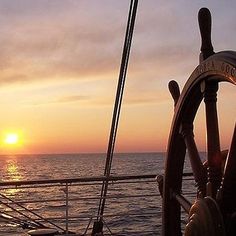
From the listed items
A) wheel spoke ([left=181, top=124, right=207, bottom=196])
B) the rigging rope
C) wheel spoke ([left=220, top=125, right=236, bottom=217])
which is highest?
the rigging rope

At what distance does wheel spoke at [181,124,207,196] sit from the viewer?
6.95 feet

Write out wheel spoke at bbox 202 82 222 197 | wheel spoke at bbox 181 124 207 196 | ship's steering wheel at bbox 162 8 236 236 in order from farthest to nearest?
wheel spoke at bbox 181 124 207 196
wheel spoke at bbox 202 82 222 197
ship's steering wheel at bbox 162 8 236 236

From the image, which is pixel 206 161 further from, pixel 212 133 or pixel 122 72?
pixel 122 72

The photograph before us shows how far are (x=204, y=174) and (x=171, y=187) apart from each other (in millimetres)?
303

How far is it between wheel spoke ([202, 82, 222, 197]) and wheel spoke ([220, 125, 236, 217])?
12 centimetres

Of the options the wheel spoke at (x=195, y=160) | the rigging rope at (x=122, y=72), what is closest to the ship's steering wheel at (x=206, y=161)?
the wheel spoke at (x=195, y=160)

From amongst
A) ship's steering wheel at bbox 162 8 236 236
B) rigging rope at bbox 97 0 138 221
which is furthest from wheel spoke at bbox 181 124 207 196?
rigging rope at bbox 97 0 138 221

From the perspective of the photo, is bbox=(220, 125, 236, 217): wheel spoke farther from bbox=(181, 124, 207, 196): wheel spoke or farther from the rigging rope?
the rigging rope

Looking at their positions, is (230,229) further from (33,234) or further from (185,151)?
(33,234)

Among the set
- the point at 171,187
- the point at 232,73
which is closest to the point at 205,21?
the point at 232,73

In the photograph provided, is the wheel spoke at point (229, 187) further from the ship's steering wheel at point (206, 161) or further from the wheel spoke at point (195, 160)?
the wheel spoke at point (195, 160)

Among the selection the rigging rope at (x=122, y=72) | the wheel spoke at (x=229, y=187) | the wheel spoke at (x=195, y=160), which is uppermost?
the rigging rope at (x=122, y=72)

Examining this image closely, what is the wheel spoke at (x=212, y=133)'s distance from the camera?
200cm

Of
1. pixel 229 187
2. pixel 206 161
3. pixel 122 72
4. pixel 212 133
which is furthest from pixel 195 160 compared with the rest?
pixel 122 72
